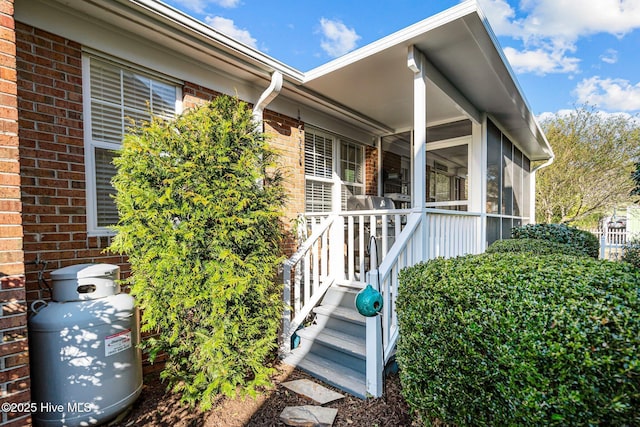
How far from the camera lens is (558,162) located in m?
13.9

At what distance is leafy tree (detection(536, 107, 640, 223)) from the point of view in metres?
13.0

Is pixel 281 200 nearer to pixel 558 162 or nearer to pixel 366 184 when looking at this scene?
pixel 366 184

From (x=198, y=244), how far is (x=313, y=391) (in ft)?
5.53

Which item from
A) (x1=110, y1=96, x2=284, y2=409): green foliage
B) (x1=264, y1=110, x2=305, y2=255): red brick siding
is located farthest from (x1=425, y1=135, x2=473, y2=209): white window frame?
(x1=110, y1=96, x2=284, y2=409): green foliage

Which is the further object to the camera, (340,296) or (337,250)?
(337,250)

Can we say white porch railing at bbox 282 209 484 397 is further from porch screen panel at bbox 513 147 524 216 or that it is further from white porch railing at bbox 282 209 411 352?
porch screen panel at bbox 513 147 524 216

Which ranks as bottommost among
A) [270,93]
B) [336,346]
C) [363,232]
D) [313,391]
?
[313,391]

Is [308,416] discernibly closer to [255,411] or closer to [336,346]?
[255,411]

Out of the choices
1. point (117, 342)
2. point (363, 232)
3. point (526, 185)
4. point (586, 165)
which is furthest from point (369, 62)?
point (586, 165)

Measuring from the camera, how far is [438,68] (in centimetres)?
371

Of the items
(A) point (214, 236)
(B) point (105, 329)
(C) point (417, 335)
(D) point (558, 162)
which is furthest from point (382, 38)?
(D) point (558, 162)

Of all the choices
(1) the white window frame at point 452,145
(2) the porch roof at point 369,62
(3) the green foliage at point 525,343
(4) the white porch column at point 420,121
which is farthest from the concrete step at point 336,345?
(1) the white window frame at point 452,145

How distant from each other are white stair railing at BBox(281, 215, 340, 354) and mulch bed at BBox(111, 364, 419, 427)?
77cm

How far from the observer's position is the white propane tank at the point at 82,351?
2.06 meters
